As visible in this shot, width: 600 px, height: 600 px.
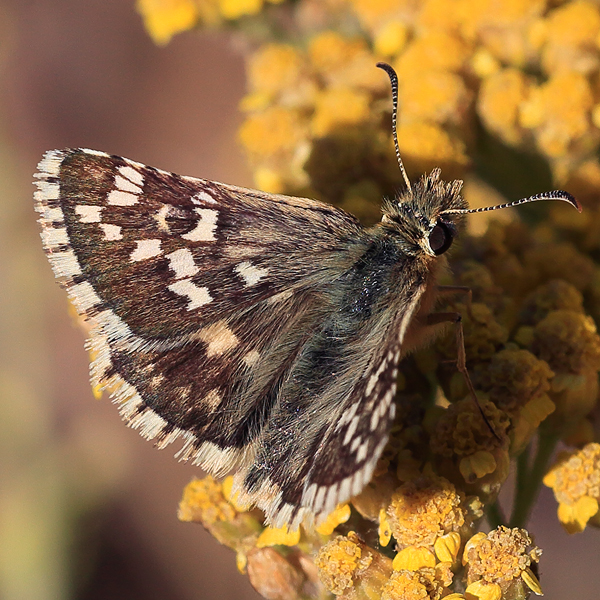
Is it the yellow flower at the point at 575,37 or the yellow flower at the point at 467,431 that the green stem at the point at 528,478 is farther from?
the yellow flower at the point at 575,37

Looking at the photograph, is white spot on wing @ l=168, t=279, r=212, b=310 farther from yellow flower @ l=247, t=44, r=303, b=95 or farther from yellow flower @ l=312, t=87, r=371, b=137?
yellow flower @ l=247, t=44, r=303, b=95

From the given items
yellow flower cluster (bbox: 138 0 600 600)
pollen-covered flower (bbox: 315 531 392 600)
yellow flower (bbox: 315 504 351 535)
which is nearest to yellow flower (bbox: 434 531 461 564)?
yellow flower cluster (bbox: 138 0 600 600)

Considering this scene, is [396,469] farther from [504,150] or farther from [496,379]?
[504,150]

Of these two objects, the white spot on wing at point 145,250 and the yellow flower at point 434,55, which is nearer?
the white spot on wing at point 145,250

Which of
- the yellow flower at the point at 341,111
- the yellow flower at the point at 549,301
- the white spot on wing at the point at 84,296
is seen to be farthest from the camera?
the yellow flower at the point at 341,111

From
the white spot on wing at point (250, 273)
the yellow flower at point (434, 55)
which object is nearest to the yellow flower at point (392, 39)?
the yellow flower at point (434, 55)

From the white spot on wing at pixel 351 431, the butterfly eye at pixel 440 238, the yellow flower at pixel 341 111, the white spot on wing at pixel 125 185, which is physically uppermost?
the yellow flower at pixel 341 111

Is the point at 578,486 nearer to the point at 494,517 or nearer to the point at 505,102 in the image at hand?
the point at 494,517

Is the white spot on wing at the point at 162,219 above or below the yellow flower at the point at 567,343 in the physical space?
below
